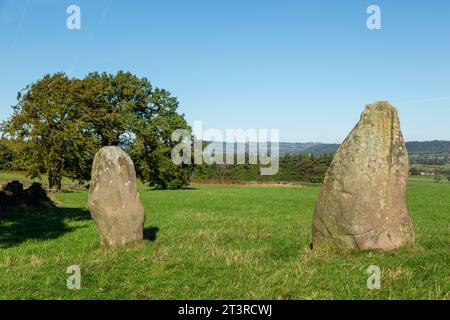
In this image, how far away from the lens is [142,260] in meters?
11.5

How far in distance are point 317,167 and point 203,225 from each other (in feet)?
351

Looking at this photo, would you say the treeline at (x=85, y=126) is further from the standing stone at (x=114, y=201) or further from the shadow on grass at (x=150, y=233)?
the standing stone at (x=114, y=201)

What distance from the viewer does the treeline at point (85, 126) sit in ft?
150

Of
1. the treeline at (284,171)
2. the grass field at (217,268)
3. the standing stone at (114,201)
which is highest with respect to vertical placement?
the standing stone at (114,201)

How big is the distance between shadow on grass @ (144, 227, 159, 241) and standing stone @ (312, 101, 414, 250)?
20.7ft

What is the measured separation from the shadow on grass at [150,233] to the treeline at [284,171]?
3885 inches

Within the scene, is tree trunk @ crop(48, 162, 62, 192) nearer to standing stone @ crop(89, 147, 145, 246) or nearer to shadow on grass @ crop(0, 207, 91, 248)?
shadow on grass @ crop(0, 207, 91, 248)

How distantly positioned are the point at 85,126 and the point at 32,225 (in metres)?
27.0

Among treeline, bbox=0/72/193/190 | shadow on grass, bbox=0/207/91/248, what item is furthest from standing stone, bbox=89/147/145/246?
treeline, bbox=0/72/193/190

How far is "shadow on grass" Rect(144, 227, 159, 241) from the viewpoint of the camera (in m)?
16.2

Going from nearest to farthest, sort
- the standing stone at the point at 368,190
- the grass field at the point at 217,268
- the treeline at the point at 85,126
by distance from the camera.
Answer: the grass field at the point at 217,268 → the standing stone at the point at 368,190 → the treeline at the point at 85,126

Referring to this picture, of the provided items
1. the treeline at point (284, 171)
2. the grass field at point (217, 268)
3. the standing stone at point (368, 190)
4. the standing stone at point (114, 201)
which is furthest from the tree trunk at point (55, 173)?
the treeline at point (284, 171)
